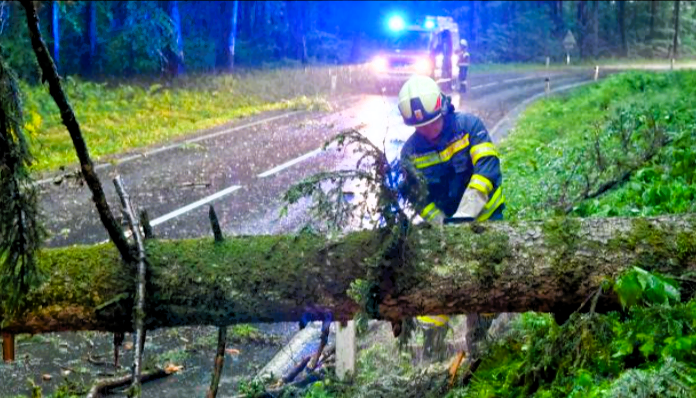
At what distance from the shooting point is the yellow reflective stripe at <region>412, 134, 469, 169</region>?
20.9 feet

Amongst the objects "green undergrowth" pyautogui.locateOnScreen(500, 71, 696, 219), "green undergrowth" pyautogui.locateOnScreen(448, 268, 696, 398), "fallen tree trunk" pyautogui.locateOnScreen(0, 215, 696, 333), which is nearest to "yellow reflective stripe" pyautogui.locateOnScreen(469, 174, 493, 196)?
"fallen tree trunk" pyautogui.locateOnScreen(0, 215, 696, 333)

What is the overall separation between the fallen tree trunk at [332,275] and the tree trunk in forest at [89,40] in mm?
32126

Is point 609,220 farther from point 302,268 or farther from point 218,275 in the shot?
point 218,275

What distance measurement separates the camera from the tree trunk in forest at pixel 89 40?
36250 millimetres

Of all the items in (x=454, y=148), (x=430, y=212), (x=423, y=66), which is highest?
(x=454, y=148)

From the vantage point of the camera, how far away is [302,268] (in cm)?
489

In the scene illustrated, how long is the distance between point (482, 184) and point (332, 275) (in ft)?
4.95

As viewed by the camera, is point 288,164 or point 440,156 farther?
point 288,164

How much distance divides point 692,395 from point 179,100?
997 inches

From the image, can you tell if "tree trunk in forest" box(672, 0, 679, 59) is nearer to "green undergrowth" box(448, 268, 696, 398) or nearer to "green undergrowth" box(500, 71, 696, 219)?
"green undergrowth" box(500, 71, 696, 219)

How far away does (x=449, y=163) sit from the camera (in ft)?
21.2

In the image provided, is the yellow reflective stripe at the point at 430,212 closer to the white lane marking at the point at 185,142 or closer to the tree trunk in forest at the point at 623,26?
the white lane marking at the point at 185,142

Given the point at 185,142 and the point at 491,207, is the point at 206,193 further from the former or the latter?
the point at 491,207

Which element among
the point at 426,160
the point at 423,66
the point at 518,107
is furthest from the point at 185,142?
the point at 426,160
